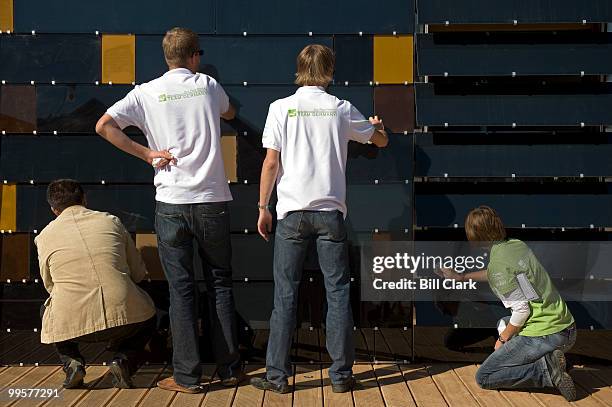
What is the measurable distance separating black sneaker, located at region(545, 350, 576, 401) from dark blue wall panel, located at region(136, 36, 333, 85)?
5.74 ft

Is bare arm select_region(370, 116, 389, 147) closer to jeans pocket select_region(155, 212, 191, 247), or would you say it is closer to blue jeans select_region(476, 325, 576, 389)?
jeans pocket select_region(155, 212, 191, 247)

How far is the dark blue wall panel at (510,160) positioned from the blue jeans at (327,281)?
68 centimetres

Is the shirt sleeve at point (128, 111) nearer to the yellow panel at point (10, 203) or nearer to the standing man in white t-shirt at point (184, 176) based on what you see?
the standing man in white t-shirt at point (184, 176)

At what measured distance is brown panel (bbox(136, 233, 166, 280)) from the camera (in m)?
4.15

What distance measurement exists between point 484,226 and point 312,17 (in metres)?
1.28

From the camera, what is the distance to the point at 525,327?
3.79m

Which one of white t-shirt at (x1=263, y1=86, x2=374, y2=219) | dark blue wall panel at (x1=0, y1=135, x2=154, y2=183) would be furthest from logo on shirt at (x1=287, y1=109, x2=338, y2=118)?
dark blue wall panel at (x1=0, y1=135, x2=154, y2=183)

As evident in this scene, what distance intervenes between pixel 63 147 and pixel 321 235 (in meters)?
1.36

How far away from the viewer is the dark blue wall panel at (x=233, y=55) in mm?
4125

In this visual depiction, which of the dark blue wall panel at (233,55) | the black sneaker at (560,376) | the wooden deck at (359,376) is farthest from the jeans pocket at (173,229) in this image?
the black sneaker at (560,376)

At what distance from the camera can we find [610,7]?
4.08 meters

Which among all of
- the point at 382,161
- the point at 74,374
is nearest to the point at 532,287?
the point at 382,161

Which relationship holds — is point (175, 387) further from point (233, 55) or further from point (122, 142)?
point (233, 55)

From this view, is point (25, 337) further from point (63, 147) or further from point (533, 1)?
point (533, 1)
